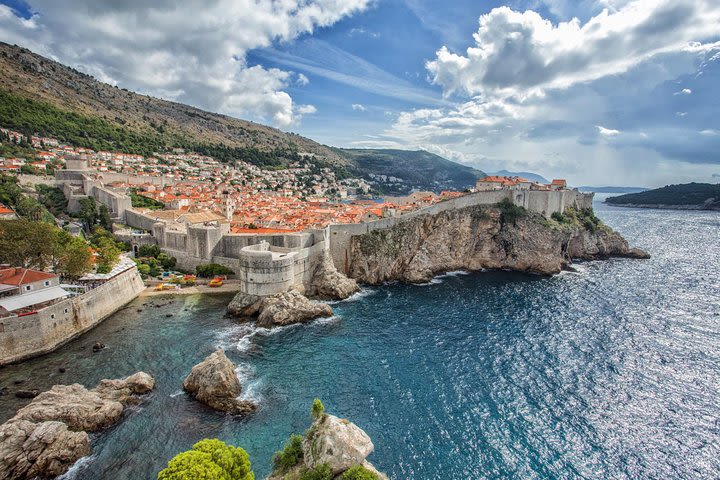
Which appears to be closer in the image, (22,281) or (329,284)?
(22,281)

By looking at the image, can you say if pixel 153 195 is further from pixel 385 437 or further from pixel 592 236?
pixel 592 236

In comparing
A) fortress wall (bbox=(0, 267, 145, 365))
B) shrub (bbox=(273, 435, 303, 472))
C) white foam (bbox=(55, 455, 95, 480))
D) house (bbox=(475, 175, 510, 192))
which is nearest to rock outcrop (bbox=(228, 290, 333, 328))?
fortress wall (bbox=(0, 267, 145, 365))

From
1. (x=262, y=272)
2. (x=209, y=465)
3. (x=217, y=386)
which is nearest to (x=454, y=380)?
(x=217, y=386)

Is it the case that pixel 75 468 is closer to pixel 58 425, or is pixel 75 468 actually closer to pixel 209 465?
pixel 58 425

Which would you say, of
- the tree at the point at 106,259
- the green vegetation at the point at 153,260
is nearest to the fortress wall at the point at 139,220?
the green vegetation at the point at 153,260

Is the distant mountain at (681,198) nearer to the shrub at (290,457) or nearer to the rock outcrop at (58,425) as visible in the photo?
the shrub at (290,457)

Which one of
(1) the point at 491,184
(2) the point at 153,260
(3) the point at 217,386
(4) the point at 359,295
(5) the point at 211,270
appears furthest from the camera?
(1) the point at 491,184

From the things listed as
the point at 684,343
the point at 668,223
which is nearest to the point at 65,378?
the point at 684,343
